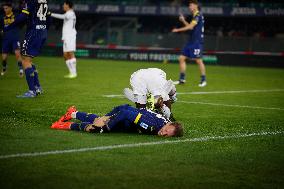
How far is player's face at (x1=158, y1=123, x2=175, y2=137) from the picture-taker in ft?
27.0

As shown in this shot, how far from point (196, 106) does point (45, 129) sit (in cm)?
465

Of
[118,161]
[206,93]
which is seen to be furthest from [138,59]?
[118,161]

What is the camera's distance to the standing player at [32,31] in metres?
13.4

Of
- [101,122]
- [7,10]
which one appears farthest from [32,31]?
[7,10]

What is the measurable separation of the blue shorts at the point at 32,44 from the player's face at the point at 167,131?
6.16m

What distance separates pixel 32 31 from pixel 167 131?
647cm

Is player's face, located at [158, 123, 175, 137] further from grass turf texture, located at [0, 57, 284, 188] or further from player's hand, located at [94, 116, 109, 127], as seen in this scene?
player's hand, located at [94, 116, 109, 127]

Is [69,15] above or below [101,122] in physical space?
above

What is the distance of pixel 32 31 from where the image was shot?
45.1 feet

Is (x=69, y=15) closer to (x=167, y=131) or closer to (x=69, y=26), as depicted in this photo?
(x=69, y=26)

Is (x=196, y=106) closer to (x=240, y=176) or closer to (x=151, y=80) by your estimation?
(x=151, y=80)

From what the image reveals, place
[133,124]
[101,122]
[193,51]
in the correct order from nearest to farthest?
[133,124]
[101,122]
[193,51]

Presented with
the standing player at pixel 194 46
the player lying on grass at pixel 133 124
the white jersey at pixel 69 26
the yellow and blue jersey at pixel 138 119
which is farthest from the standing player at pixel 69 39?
the yellow and blue jersey at pixel 138 119

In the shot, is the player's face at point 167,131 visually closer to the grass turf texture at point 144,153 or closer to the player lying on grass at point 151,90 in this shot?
the grass turf texture at point 144,153
